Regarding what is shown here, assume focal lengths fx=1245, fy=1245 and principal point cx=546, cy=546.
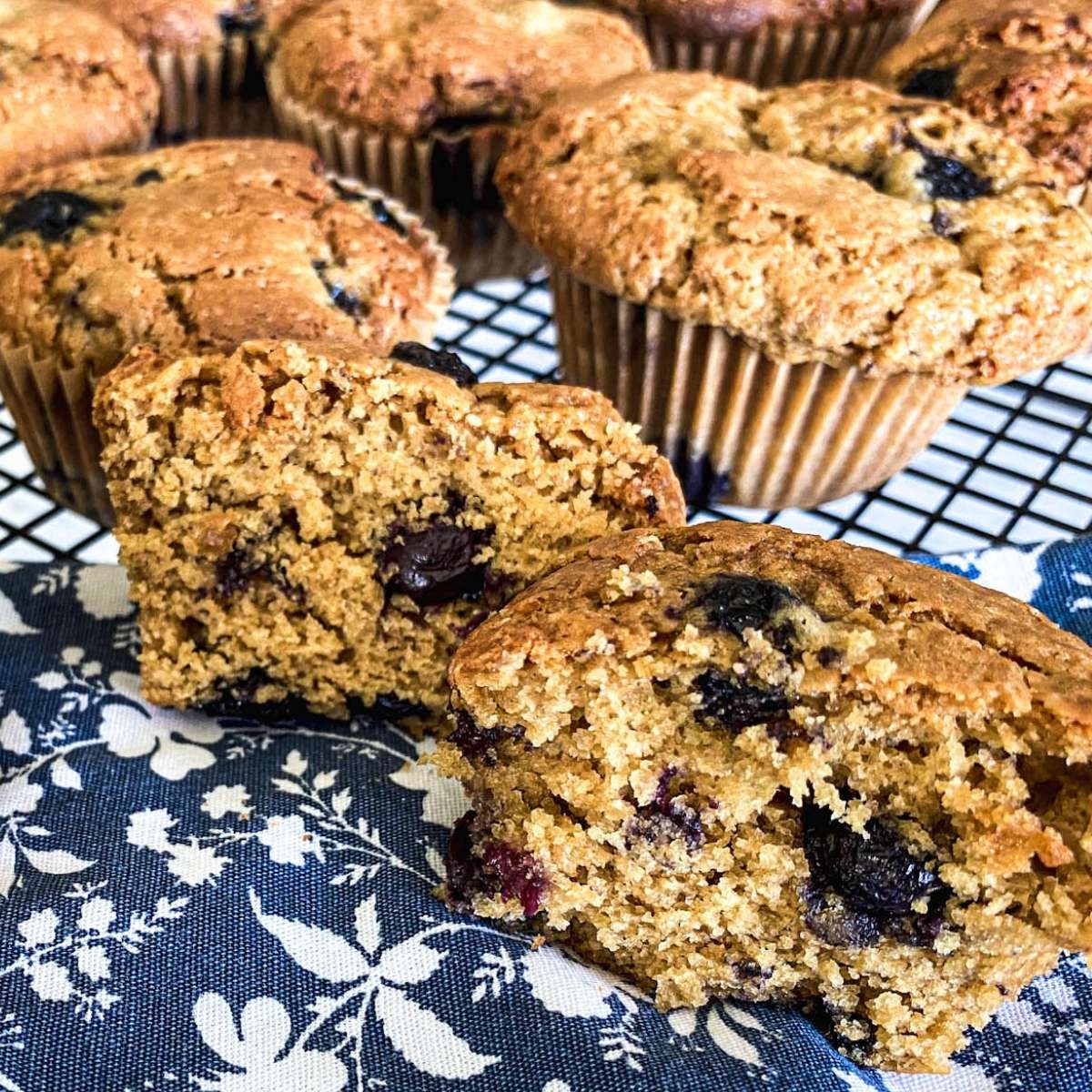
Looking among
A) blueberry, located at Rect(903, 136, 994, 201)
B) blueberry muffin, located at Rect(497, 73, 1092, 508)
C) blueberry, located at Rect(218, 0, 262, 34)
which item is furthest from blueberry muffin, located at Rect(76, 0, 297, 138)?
blueberry, located at Rect(903, 136, 994, 201)

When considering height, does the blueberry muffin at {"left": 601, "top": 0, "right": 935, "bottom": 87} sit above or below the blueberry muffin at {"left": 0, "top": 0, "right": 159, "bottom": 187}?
above

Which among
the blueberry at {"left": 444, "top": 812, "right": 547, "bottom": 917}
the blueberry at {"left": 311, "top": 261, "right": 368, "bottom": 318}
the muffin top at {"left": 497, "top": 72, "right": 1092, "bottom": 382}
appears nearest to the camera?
the blueberry at {"left": 444, "top": 812, "right": 547, "bottom": 917}

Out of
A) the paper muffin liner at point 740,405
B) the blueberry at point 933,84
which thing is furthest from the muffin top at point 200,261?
the blueberry at point 933,84

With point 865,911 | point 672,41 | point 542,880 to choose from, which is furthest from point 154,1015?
point 672,41

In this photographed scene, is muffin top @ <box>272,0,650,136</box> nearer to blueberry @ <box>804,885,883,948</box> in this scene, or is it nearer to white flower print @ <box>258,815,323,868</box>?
white flower print @ <box>258,815,323,868</box>

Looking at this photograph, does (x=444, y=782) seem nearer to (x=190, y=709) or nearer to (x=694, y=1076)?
(x=190, y=709)

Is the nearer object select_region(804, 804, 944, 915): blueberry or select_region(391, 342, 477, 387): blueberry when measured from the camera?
select_region(804, 804, 944, 915): blueberry

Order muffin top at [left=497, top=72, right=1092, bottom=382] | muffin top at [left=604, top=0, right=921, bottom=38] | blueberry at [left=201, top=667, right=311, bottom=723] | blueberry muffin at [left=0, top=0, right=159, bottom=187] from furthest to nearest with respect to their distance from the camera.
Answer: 1. muffin top at [left=604, top=0, right=921, bottom=38]
2. blueberry muffin at [left=0, top=0, right=159, bottom=187]
3. muffin top at [left=497, top=72, right=1092, bottom=382]
4. blueberry at [left=201, top=667, right=311, bottom=723]
